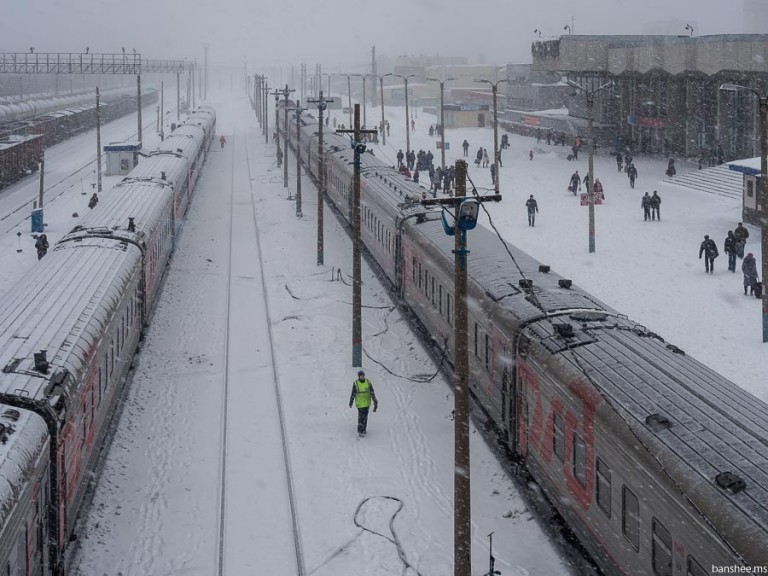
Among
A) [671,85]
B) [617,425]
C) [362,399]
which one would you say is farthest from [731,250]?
[671,85]

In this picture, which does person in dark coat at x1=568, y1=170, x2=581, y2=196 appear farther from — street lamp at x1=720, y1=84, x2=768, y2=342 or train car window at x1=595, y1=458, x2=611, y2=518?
train car window at x1=595, y1=458, x2=611, y2=518

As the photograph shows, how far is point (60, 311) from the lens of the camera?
51.4ft

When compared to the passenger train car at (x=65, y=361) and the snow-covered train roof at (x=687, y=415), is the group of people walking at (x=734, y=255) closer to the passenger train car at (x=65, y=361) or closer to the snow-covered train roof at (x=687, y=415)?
the snow-covered train roof at (x=687, y=415)

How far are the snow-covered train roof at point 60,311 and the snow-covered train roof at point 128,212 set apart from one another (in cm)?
115

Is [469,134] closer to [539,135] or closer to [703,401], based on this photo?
[539,135]

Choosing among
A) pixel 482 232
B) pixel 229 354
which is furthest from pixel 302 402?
pixel 482 232

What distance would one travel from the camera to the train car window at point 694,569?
9.10m

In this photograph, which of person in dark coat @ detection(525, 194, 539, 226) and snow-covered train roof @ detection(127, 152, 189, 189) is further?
person in dark coat @ detection(525, 194, 539, 226)

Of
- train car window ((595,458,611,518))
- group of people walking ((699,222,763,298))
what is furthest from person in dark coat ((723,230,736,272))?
train car window ((595,458,611,518))

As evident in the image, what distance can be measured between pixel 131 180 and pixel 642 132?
46.4m

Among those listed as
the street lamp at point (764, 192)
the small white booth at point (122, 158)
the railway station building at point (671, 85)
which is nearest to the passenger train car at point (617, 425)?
the street lamp at point (764, 192)

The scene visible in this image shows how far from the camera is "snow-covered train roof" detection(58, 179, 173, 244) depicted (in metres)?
23.0

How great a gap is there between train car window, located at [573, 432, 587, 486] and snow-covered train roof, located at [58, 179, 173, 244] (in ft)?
46.1

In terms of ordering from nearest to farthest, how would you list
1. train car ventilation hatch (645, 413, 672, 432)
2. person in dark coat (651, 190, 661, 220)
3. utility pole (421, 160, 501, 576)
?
train car ventilation hatch (645, 413, 672, 432), utility pole (421, 160, 501, 576), person in dark coat (651, 190, 661, 220)
